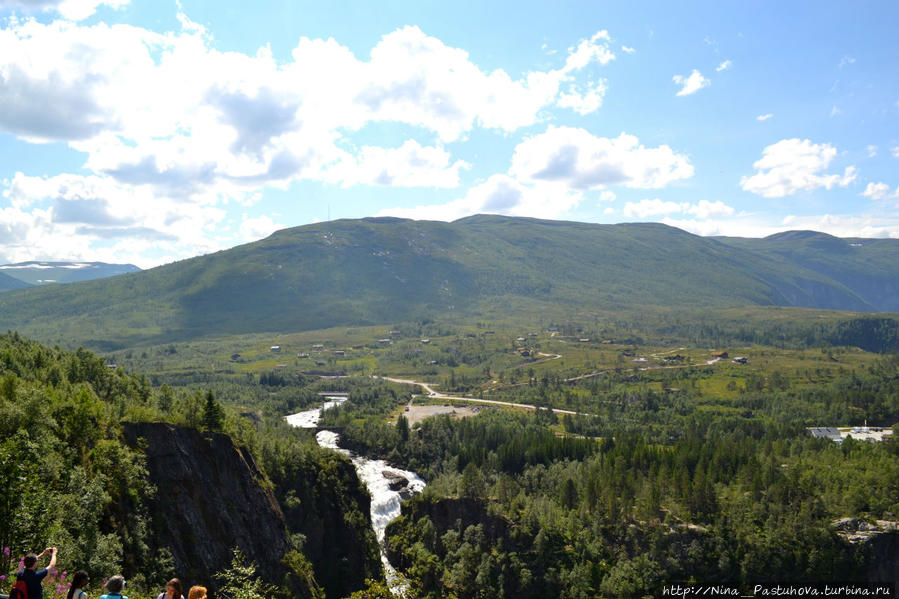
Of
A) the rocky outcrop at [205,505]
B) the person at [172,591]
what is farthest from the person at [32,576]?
the rocky outcrop at [205,505]

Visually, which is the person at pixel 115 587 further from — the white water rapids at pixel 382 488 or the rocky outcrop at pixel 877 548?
the rocky outcrop at pixel 877 548

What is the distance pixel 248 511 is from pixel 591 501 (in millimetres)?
73434

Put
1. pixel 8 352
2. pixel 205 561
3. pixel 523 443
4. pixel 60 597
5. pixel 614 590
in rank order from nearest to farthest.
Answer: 1. pixel 60 597
2. pixel 205 561
3. pixel 8 352
4. pixel 614 590
5. pixel 523 443

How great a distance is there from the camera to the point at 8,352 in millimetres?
90625

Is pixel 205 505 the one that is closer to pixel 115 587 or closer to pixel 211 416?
pixel 211 416

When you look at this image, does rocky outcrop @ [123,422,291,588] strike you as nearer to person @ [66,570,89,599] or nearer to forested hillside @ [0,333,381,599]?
forested hillside @ [0,333,381,599]

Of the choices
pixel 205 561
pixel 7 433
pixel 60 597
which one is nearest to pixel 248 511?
pixel 205 561

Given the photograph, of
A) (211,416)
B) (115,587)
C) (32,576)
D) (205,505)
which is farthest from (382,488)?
(115,587)

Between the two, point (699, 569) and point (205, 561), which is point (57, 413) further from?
point (699, 569)

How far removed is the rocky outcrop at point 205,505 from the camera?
64.1 meters

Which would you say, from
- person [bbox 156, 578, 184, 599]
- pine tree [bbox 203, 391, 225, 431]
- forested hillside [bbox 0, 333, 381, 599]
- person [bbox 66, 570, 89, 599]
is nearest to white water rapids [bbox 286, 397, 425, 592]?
forested hillside [bbox 0, 333, 381, 599]

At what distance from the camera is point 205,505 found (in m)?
71.6

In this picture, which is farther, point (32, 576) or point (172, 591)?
point (32, 576)

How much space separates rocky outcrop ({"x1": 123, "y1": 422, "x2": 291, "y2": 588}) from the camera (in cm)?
6406
